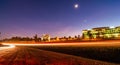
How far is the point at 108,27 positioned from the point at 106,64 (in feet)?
548

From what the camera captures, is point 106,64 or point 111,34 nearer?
point 106,64

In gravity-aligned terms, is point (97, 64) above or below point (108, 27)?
below

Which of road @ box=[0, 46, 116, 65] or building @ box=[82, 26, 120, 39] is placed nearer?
road @ box=[0, 46, 116, 65]

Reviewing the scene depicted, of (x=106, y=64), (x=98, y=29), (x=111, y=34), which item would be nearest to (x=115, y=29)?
(x=111, y=34)

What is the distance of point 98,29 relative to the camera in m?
193

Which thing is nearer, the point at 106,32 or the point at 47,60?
the point at 47,60

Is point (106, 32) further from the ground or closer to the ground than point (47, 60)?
Result: further from the ground

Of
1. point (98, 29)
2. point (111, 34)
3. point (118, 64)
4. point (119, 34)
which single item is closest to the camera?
point (118, 64)

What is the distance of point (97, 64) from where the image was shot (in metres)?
22.0

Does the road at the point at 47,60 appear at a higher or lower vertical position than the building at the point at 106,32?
lower

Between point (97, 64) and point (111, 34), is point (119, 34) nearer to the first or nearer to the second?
point (111, 34)

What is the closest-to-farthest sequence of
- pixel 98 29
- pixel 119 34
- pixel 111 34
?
pixel 119 34 < pixel 111 34 < pixel 98 29

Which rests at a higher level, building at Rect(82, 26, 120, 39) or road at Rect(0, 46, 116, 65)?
building at Rect(82, 26, 120, 39)

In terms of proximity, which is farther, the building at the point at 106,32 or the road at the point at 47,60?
the building at the point at 106,32
